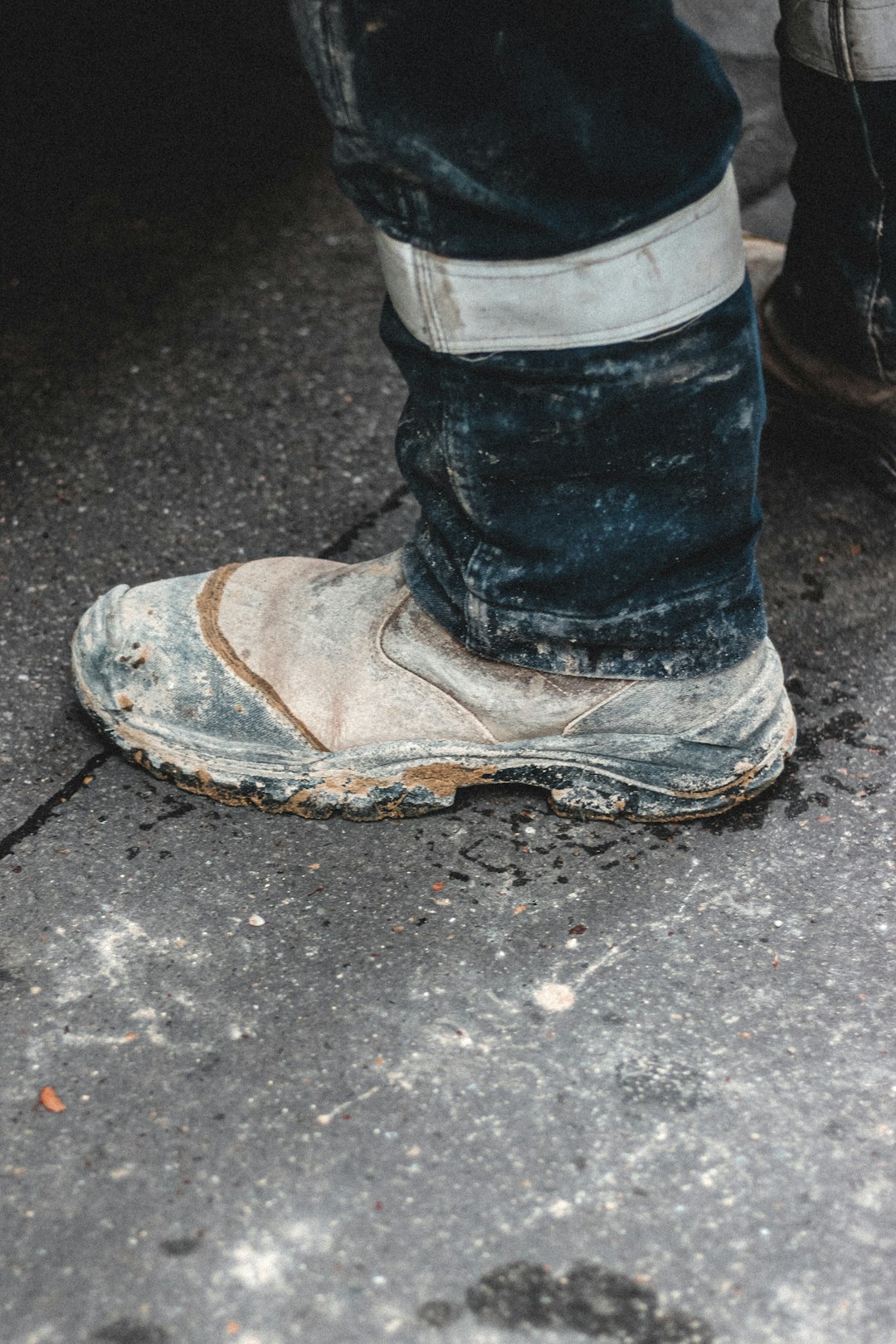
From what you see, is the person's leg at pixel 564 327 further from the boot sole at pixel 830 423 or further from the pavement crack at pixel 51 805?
→ the boot sole at pixel 830 423

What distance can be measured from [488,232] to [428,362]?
0.46ft

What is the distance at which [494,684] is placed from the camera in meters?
1.24

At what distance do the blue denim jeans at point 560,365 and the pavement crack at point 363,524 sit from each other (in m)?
0.39

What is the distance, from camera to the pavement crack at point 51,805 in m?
1.26


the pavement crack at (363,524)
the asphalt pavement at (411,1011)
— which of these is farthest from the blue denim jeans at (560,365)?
the pavement crack at (363,524)

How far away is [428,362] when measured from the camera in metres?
1.09

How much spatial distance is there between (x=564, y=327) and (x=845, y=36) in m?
0.62

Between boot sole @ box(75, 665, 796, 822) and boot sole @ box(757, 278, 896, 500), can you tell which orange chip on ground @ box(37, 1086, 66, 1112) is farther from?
boot sole @ box(757, 278, 896, 500)

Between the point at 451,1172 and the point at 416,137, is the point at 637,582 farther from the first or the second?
the point at 451,1172

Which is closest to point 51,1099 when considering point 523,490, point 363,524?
point 523,490

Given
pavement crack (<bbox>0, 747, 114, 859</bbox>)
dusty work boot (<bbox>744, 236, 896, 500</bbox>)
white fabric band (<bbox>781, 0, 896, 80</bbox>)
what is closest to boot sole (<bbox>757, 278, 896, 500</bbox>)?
dusty work boot (<bbox>744, 236, 896, 500</bbox>)

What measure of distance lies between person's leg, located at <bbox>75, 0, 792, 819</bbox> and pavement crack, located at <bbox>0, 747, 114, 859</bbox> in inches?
2.5

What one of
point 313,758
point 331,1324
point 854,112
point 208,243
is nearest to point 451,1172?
point 331,1324

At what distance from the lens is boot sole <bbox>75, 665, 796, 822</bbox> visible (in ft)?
4.10
